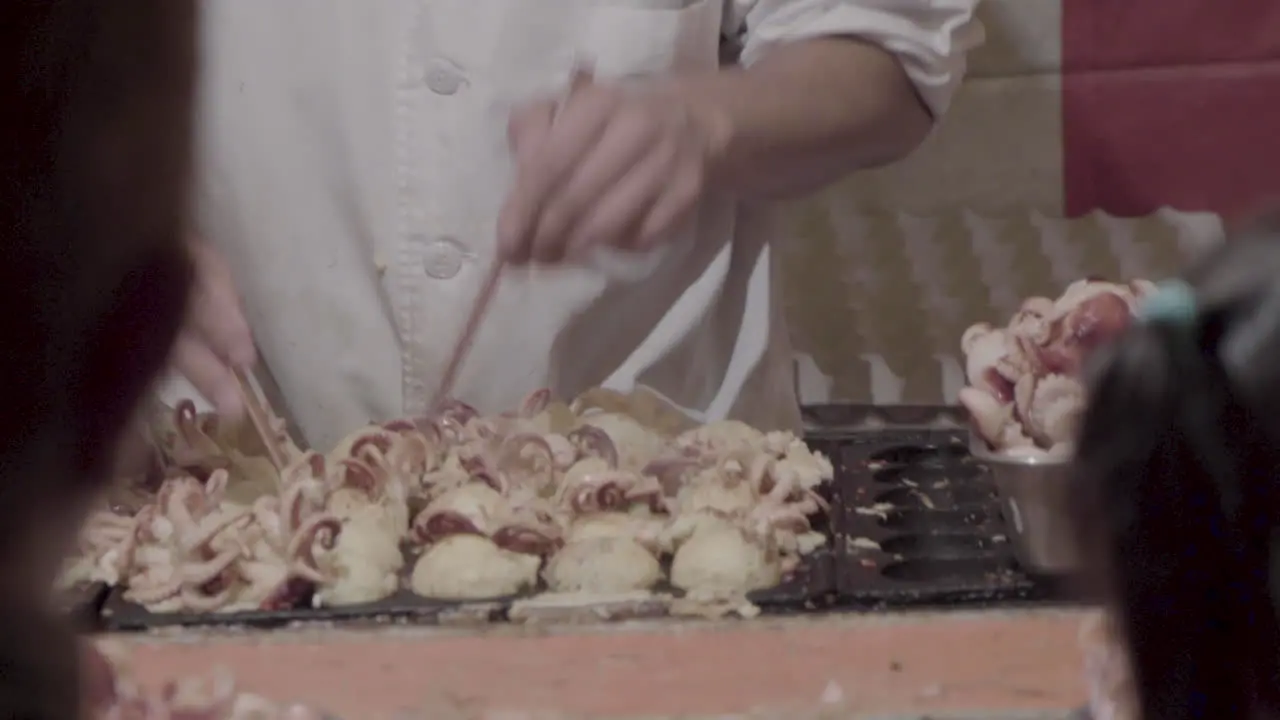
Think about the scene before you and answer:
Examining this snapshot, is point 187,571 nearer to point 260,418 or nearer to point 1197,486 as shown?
point 260,418

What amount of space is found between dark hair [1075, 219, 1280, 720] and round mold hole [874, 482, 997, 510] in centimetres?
59

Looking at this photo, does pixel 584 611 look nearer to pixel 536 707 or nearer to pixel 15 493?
pixel 536 707

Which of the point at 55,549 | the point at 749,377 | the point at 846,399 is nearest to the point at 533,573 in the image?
the point at 749,377

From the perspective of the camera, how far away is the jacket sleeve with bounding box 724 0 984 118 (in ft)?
3.08

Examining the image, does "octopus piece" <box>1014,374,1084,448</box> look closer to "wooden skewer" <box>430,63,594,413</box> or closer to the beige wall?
"wooden skewer" <box>430,63,594,413</box>

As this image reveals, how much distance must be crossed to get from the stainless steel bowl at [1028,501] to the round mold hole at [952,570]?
1cm

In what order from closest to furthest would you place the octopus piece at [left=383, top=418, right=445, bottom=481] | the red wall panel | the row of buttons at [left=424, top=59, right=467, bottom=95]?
the octopus piece at [left=383, top=418, right=445, bottom=481]
the row of buttons at [left=424, top=59, right=467, bottom=95]
the red wall panel

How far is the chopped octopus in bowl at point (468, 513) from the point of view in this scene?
0.68m

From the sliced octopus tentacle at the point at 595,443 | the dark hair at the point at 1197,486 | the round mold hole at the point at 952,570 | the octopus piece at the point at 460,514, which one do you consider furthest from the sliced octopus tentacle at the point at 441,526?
the dark hair at the point at 1197,486

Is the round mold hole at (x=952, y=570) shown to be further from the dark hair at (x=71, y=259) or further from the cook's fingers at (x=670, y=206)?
the dark hair at (x=71, y=259)

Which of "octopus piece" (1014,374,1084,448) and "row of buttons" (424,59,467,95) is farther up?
"row of buttons" (424,59,467,95)

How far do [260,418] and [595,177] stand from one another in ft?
0.87

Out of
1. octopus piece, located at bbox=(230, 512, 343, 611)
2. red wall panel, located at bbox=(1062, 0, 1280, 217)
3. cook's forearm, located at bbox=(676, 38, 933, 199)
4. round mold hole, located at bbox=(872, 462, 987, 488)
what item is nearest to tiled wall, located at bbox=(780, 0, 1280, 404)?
red wall panel, located at bbox=(1062, 0, 1280, 217)

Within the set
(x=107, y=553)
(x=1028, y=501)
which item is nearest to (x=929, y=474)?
(x=1028, y=501)
